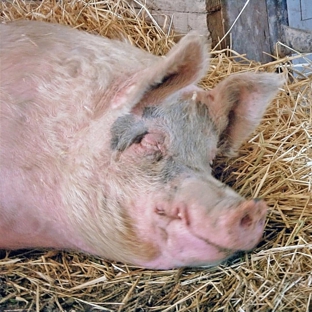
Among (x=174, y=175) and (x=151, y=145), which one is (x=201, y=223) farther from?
(x=151, y=145)

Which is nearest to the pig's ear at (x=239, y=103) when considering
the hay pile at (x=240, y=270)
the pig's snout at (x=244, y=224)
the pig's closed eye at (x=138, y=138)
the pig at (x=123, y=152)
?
the pig at (x=123, y=152)

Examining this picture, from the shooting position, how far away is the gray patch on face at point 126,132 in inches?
72.0

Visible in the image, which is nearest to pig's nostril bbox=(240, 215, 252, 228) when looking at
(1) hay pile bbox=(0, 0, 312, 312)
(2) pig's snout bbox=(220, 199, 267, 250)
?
(2) pig's snout bbox=(220, 199, 267, 250)

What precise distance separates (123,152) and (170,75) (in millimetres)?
252

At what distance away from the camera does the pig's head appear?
1.66 meters

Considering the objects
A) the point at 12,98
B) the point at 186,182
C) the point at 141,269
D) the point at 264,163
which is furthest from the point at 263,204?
the point at 12,98

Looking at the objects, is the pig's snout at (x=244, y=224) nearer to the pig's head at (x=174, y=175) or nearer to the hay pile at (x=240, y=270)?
the pig's head at (x=174, y=175)

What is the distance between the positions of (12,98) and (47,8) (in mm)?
1161

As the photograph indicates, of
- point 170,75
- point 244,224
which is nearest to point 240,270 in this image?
point 244,224

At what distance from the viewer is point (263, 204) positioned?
1691 millimetres

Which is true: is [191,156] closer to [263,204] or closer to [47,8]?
[263,204]

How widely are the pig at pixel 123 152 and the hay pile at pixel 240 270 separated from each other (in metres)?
0.08

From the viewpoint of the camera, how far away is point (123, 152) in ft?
5.98

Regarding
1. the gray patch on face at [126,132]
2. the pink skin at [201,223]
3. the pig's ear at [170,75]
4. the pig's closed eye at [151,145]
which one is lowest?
the pink skin at [201,223]
